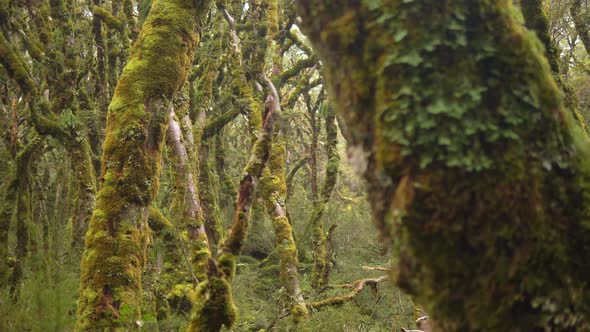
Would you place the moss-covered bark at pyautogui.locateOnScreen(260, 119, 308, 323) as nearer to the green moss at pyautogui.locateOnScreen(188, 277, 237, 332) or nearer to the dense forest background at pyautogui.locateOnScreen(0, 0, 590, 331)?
the dense forest background at pyautogui.locateOnScreen(0, 0, 590, 331)

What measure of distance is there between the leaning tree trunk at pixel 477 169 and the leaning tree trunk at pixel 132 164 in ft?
7.95

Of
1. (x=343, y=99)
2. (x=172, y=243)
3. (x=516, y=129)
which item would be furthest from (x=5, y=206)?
(x=516, y=129)

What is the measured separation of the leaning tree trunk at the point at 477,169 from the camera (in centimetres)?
130

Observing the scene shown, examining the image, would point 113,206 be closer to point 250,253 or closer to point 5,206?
point 5,206

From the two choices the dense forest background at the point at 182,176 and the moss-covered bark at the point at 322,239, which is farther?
the moss-covered bark at the point at 322,239

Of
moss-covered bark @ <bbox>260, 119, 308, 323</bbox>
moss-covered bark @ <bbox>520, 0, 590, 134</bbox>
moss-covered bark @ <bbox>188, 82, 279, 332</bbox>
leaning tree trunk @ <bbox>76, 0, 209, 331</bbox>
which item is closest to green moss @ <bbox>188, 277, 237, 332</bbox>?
moss-covered bark @ <bbox>188, 82, 279, 332</bbox>

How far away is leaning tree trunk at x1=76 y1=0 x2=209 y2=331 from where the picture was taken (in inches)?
131

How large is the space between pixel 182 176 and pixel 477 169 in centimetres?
563

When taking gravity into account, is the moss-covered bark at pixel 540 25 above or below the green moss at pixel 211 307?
above

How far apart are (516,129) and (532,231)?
31cm

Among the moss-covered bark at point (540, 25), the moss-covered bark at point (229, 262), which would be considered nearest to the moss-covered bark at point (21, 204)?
the moss-covered bark at point (229, 262)

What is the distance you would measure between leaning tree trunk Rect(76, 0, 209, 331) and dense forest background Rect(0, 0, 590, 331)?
0.01m

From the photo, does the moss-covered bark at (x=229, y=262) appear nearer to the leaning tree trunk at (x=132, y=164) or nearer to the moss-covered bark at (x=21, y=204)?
the leaning tree trunk at (x=132, y=164)

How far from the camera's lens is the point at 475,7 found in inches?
55.2
